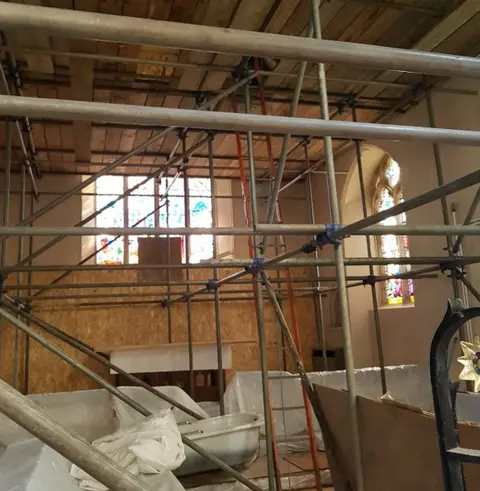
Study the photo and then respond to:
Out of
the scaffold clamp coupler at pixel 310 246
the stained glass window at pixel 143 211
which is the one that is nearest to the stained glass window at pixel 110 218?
the stained glass window at pixel 143 211

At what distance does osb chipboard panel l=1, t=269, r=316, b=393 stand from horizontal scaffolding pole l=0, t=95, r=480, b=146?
6.01 metres

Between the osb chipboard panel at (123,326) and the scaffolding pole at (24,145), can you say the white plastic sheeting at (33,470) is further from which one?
the osb chipboard panel at (123,326)

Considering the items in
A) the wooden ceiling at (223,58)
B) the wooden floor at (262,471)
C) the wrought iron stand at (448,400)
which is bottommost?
the wooden floor at (262,471)

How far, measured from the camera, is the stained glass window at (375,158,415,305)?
6.86m

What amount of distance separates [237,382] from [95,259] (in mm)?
3480

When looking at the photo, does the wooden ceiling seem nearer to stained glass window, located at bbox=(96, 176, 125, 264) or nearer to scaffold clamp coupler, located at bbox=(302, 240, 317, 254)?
scaffold clamp coupler, located at bbox=(302, 240, 317, 254)

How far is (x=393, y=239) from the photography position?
23.6ft

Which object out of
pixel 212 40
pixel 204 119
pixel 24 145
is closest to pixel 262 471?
pixel 204 119

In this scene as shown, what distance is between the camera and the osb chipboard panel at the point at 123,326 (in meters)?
7.59

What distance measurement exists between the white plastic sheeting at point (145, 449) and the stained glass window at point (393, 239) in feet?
13.8

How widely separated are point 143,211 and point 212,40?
7650 millimetres

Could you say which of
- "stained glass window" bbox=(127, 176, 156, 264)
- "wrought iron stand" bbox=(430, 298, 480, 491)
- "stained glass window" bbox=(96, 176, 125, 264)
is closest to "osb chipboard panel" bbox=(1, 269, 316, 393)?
"stained glass window" bbox=(96, 176, 125, 264)

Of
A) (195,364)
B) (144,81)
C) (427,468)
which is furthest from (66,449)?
(195,364)

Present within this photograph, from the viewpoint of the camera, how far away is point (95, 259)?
823 cm
